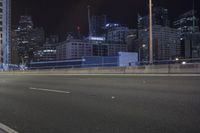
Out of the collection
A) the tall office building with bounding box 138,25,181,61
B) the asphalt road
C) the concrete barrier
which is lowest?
the asphalt road

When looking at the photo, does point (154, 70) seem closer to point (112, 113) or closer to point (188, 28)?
point (112, 113)

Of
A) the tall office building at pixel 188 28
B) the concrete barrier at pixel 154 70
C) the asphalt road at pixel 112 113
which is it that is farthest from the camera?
the tall office building at pixel 188 28

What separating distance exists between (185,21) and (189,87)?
6272cm

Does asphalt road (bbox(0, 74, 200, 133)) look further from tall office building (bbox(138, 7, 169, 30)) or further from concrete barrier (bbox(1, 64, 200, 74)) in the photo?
tall office building (bbox(138, 7, 169, 30))

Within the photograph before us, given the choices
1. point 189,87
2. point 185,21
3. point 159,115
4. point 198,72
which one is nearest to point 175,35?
point 185,21

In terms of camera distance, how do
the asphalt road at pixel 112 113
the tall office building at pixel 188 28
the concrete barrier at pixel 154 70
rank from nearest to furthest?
the asphalt road at pixel 112 113
the concrete barrier at pixel 154 70
the tall office building at pixel 188 28

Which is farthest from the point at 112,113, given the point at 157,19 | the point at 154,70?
the point at 157,19

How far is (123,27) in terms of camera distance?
101 m

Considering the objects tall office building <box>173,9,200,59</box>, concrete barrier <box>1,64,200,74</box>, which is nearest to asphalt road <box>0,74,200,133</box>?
concrete barrier <box>1,64,200,74</box>

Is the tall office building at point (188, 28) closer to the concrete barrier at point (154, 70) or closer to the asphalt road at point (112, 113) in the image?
the concrete barrier at point (154, 70)

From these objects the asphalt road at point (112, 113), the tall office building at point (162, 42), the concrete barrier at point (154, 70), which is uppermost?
the tall office building at point (162, 42)

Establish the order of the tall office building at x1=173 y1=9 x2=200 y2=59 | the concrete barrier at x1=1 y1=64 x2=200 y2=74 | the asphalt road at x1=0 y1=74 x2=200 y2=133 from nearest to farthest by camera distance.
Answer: the asphalt road at x1=0 y1=74 x2=200 y2=133 < the concrete barrier at x1=1 y1=64 x2=200 y2=74 < the tall office building at x1=173 y1=9 x2=200 y2=59

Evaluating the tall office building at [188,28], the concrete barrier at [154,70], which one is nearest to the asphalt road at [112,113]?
the concrete barrier at [154,70]

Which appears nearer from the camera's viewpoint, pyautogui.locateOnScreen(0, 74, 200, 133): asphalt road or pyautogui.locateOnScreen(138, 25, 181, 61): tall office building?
pyautogui.locateOnScreen(0, 74, 200, 133): asphalt road
